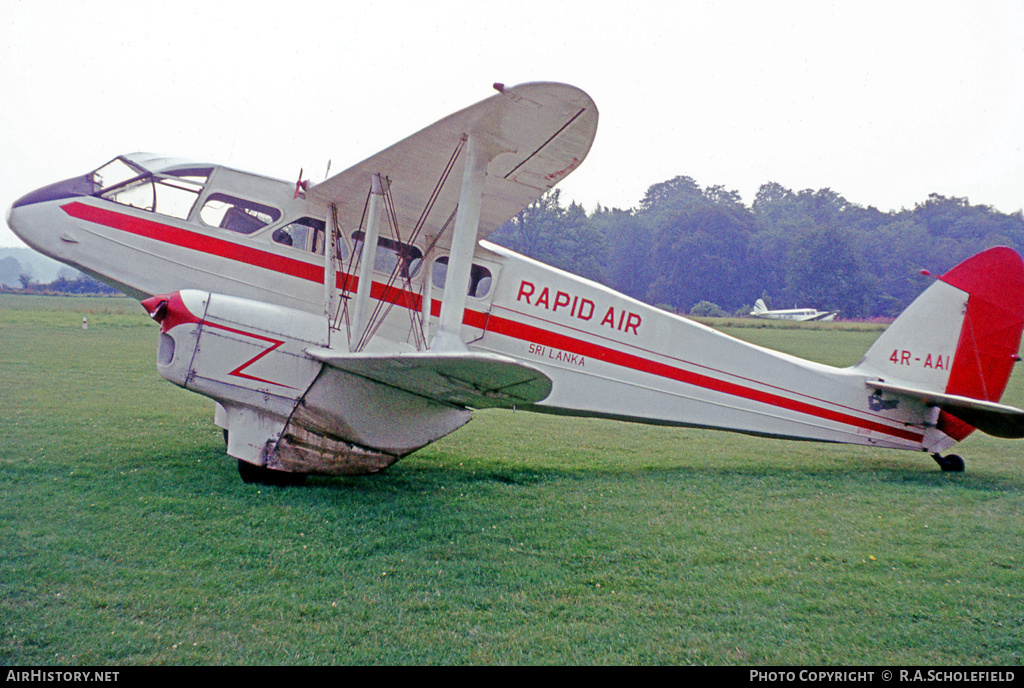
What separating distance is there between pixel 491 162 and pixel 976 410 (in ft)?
20.2

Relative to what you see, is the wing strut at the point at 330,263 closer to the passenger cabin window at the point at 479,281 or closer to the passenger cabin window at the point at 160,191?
the passenger cabin window at the point at 479,281

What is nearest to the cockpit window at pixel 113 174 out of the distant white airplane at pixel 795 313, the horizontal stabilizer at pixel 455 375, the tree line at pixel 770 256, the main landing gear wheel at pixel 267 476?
the horizontal stabilizer at pixel 455 375

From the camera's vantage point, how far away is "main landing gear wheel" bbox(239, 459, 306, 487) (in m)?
5.86

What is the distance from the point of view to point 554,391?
22.8ft

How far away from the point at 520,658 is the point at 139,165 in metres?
5.63

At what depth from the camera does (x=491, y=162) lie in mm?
5770

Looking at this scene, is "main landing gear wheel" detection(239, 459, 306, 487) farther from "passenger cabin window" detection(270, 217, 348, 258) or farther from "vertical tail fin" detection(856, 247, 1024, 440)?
"vertical tail fin" detection(856, 247, 1024, 440)

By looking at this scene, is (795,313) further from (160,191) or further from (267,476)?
(160,191)

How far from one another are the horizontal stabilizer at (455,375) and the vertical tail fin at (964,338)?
5.34 m

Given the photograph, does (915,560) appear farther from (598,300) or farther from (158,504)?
(158,504)

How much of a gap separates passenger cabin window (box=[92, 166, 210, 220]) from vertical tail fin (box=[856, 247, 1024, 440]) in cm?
786

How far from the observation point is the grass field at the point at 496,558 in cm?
327

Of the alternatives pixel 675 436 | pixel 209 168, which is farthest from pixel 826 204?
pixel 209 168

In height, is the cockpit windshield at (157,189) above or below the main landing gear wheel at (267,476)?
above
